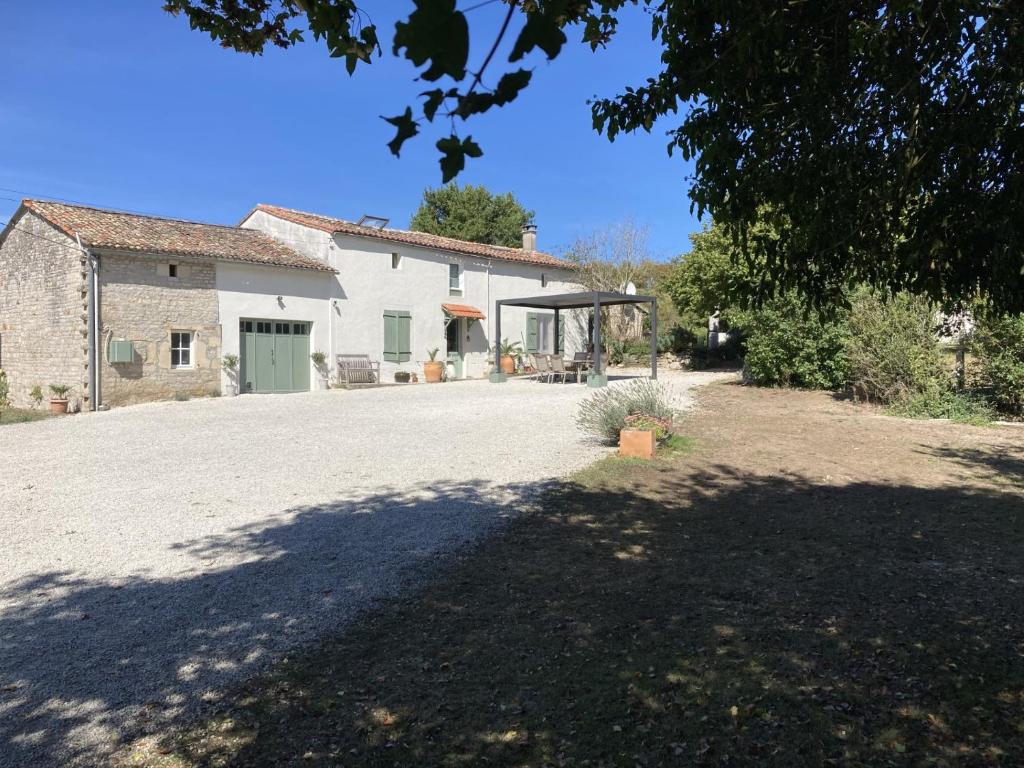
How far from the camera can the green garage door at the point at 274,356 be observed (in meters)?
18.7

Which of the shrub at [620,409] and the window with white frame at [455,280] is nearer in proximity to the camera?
the shrub at [620,409]

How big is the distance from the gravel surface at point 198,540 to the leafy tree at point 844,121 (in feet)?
8.75

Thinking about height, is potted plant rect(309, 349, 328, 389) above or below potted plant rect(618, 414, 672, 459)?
above

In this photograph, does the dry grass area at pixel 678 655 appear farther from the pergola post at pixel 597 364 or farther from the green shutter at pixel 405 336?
the green shutter at pixel 405 336

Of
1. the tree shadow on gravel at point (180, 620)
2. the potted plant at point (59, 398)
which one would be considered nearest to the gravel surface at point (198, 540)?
the tree shadow on gravel at point (180, 620)

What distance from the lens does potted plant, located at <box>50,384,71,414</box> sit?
50.6ft

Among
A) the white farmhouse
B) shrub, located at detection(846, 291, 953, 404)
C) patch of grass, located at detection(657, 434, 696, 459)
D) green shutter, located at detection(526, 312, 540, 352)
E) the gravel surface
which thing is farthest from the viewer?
green shutter, located at detection(526, 312, 540, 352)

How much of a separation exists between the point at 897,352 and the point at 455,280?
14.3m

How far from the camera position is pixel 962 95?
3336 mm

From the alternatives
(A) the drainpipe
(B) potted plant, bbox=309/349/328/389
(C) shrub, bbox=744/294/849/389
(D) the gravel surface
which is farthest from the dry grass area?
(B) potted plant, bbox=309/349/328/389

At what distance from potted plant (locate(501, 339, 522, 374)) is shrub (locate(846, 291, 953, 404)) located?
12.2 meters

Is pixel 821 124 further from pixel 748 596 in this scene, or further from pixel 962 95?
pixel 748 596

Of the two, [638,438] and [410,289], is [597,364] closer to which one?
[410,289]

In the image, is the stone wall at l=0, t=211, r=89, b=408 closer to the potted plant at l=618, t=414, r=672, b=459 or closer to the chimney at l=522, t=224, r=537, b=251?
the potted plant at l=618, t=414, r=672, b=459
